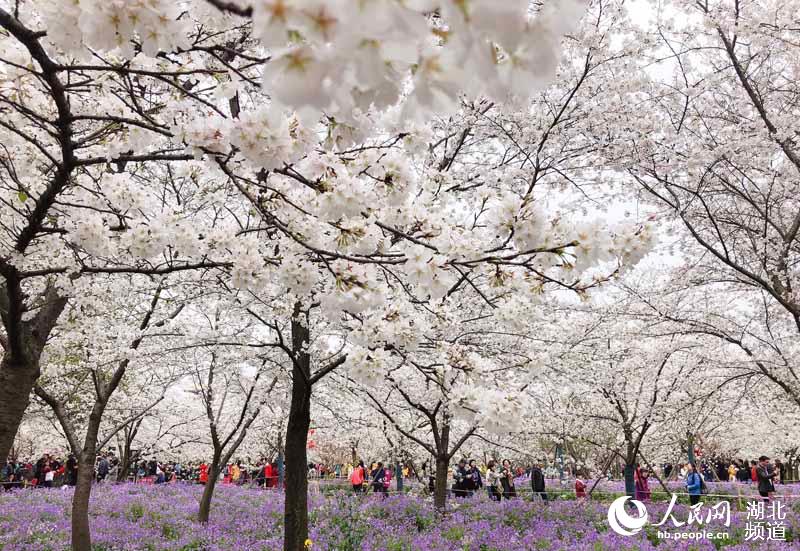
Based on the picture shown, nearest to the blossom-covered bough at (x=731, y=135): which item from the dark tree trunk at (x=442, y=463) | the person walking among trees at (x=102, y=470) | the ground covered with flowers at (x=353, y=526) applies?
the ground covered with flowers at (x=353, y=526)

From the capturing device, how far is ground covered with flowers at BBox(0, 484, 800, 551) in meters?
8.62

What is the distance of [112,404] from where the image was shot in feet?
53.8

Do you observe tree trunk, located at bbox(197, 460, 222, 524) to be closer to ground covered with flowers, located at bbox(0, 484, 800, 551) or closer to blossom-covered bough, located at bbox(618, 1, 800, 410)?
ground covered with flowers, located at bbox(0, 484, 800, 551)

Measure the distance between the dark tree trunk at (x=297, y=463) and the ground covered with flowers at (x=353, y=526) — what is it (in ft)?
2.81

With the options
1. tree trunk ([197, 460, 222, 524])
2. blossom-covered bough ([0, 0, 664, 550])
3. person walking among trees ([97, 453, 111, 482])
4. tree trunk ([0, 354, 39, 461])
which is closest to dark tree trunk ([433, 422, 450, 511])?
tree trunk ([197, 460, 222, 524])

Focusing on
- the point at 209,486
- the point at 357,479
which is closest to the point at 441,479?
the point at 209,486

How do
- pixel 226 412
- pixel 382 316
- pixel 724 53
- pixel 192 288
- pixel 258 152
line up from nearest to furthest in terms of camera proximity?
pixel 258 152 < pixel 382 316 < pixel 724 53 < pixel 192 288 < pixel 226 412

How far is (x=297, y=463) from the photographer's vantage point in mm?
7441

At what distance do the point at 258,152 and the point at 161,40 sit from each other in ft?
1.71

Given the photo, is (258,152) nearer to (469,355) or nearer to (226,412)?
(469,355)

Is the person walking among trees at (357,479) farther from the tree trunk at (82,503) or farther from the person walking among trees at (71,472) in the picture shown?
the person walking among trees at (71,472)

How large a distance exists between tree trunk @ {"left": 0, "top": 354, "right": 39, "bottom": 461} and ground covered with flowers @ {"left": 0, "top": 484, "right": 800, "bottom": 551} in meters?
4.69

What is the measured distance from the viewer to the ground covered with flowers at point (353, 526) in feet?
28.3

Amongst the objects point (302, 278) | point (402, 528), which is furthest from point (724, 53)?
point (402, 528)
